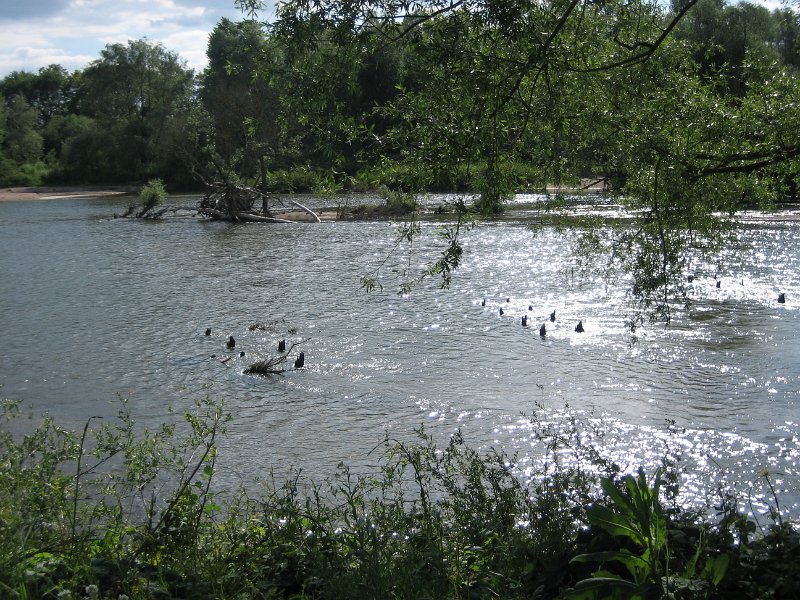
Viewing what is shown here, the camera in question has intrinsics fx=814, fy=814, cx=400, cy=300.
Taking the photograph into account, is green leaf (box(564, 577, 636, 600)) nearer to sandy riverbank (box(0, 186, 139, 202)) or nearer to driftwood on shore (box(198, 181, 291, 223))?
driftwood on shore (box(198, 181, 291, 223))

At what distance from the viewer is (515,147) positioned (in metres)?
7.64

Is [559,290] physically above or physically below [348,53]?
below

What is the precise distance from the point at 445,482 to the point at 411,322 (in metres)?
11.7

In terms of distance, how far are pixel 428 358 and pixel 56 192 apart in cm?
6892

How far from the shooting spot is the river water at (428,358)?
33.5 ft

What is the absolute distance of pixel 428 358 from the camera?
14484mm

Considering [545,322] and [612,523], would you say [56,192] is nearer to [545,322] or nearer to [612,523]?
[545,322]

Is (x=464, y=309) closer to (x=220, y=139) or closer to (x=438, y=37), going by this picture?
(x=438, y=37)

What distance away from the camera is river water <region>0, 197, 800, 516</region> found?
1020 cm

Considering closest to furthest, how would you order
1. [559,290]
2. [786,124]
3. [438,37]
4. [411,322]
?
[438,37] < [786,124] < [411,322] < [559,290]

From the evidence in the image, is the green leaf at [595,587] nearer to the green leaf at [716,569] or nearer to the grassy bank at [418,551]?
the grassy bank at [418,551]

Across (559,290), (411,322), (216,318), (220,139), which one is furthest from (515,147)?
(220,139)

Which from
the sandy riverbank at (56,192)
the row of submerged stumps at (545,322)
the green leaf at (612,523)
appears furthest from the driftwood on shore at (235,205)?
the green leaf at (612,523)

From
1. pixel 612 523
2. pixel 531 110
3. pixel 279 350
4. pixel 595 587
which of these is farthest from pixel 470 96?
pixel 279 350
